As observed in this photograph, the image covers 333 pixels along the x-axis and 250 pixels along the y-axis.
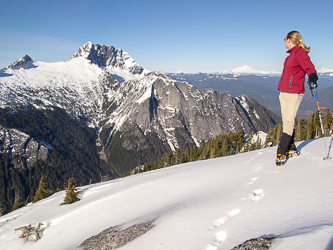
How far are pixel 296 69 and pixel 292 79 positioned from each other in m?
0.34

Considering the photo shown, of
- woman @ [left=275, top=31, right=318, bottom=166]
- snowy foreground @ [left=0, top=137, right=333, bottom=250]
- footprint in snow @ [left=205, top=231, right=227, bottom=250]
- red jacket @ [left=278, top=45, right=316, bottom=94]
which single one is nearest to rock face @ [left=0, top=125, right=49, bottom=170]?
snowy foreground @ [left=0, top=137, right=333, bottom=250]

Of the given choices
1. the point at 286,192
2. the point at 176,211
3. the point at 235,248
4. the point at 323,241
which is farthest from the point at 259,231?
the point at 176,211

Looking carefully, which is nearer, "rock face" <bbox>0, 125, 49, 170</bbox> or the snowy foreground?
the snowy foreground

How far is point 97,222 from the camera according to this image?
688cm

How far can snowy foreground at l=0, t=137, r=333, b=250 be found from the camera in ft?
11.6

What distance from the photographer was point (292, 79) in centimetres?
654

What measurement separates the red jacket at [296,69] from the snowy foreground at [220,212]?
2.69 metres

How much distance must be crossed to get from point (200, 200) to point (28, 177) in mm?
221859

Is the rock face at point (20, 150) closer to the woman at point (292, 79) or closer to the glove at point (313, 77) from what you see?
the woman at point (292, 79)

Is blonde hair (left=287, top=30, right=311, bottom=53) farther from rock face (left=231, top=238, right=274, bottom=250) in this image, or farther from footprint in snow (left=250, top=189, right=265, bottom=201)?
rock face (left=231, top=238, right=274, bottom=250)

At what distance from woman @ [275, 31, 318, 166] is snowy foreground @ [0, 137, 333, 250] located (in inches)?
37.3

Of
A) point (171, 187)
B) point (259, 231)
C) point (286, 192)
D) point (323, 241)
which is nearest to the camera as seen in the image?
point (323, 241)

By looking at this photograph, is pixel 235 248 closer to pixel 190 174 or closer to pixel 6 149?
pixel 190 174

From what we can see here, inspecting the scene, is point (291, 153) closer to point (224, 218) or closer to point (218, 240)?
point (224, 218)
